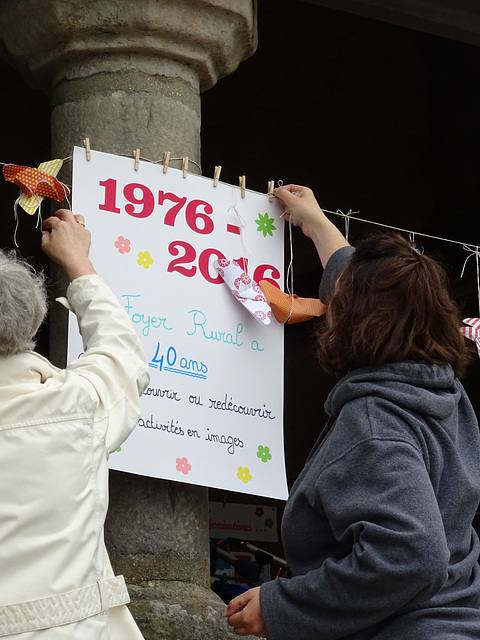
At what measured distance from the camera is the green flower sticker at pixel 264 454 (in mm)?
3002

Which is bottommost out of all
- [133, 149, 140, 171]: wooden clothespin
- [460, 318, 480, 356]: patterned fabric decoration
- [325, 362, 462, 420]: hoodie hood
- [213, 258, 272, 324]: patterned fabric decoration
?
[325, 362, 462, 420]: hoodie hood

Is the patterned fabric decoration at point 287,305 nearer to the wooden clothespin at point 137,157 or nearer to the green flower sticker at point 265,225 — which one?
the green flower sticker at point 265,225

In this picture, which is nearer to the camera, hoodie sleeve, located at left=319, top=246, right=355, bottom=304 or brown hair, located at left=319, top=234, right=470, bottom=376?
brown hair, located at left=319, top=234, right=470, bottom=376

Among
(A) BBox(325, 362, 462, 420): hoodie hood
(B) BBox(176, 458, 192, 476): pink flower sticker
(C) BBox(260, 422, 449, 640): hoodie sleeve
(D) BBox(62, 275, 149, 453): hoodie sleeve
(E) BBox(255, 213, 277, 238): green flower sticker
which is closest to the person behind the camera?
(C) BBox(260, 422, 449, 640): hoodie sleeve

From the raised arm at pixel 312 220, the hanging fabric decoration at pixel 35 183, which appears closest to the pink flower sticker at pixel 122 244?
the hanging fabric decoration at pixel 35 183

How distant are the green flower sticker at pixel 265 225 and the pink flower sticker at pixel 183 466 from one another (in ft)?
2.53

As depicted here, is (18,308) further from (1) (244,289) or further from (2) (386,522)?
(1) (244,289)

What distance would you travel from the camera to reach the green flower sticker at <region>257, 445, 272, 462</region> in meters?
3.00

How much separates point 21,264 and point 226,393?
1.03m

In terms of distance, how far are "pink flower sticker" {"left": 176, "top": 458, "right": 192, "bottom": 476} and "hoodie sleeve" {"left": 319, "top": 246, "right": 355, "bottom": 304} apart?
0.58 metres

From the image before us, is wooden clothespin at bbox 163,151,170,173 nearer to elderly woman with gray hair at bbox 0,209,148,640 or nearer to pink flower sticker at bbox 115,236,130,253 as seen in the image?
pink flower sticker at bbox 115,236,130,253

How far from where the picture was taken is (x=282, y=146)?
311 inches

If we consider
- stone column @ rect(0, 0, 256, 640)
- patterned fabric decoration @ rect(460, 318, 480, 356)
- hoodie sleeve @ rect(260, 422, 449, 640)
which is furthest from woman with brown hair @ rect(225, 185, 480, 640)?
→ patterned fabric decoration @ rect(460, 318, 480, 356)

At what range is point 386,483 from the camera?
1810mm
